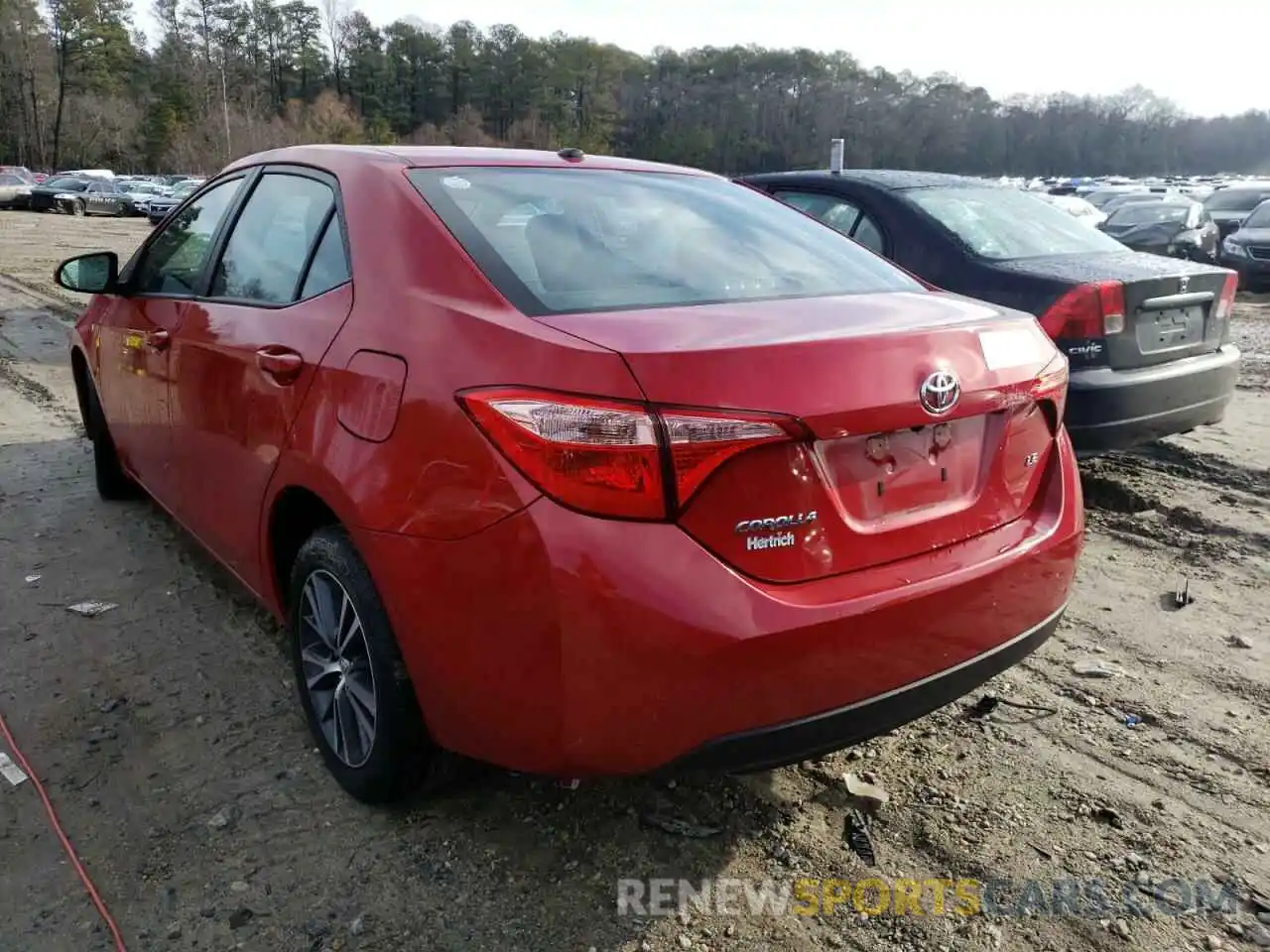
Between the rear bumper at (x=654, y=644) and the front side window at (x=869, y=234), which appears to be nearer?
the rear bumper at (x=654, y=644)

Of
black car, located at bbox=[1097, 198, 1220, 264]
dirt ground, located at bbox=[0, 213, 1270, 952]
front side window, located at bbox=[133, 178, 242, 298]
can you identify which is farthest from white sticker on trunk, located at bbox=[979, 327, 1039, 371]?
black car, located at bbox=[1097, 198, 1220, 264]

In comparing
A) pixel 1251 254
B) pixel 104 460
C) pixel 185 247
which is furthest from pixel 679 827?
pixel 1251 254

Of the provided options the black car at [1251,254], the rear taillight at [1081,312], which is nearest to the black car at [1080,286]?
the rear taillight at [1081,312]

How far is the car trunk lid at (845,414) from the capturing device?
1.88 meters

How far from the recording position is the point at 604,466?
6.05ft

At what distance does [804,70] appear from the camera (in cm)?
12675

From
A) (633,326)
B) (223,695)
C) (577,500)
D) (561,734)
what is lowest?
(223,695)

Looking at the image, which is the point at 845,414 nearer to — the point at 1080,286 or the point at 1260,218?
the point at 1080,286

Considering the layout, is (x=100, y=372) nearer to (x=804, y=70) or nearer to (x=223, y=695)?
(x=223, y=695)

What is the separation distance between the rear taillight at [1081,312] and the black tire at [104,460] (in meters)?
4.45

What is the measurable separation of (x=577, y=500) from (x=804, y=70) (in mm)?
137316

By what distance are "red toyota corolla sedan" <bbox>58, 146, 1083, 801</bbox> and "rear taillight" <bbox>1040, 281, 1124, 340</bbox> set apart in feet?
6.52

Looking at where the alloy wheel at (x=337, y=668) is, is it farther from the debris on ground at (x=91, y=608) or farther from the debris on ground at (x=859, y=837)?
the debris on ground at (x=91, y=608)

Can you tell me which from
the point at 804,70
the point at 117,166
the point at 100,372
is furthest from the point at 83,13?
the point at 100,372
